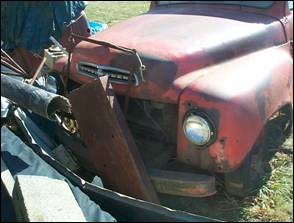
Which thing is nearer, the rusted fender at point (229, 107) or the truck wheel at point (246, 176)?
the rusted fender at point (229, 107)

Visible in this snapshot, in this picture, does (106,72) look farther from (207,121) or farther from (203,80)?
(207,121)

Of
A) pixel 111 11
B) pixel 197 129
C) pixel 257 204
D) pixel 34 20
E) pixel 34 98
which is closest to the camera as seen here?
pixel 34 98

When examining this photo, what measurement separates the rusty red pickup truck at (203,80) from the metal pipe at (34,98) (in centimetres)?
52

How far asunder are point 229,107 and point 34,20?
6.35ft

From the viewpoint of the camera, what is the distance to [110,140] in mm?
3039

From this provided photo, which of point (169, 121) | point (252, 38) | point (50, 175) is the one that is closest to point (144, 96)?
point (169, 121)

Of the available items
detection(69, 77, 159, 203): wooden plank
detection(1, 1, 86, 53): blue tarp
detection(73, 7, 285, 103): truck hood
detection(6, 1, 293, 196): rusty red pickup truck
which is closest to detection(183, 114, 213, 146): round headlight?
detection(6, 1, 293, 196): rusty red pickup truck

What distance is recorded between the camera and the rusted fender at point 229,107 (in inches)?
110

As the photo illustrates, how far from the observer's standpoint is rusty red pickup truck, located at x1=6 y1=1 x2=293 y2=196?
285 cm

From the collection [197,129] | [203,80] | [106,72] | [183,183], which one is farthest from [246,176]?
[106,72]

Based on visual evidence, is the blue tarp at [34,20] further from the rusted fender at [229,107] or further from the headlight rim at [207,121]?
the headlight rim at [207,121]

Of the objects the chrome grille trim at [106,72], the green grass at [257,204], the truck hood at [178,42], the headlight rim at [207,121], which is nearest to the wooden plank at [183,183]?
the headlight rim at [207,121]

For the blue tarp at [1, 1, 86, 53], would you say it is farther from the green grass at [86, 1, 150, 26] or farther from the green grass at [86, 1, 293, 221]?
the green grass at [86, 1, 150, 26]

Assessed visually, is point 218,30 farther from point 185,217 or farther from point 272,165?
point 185,217
